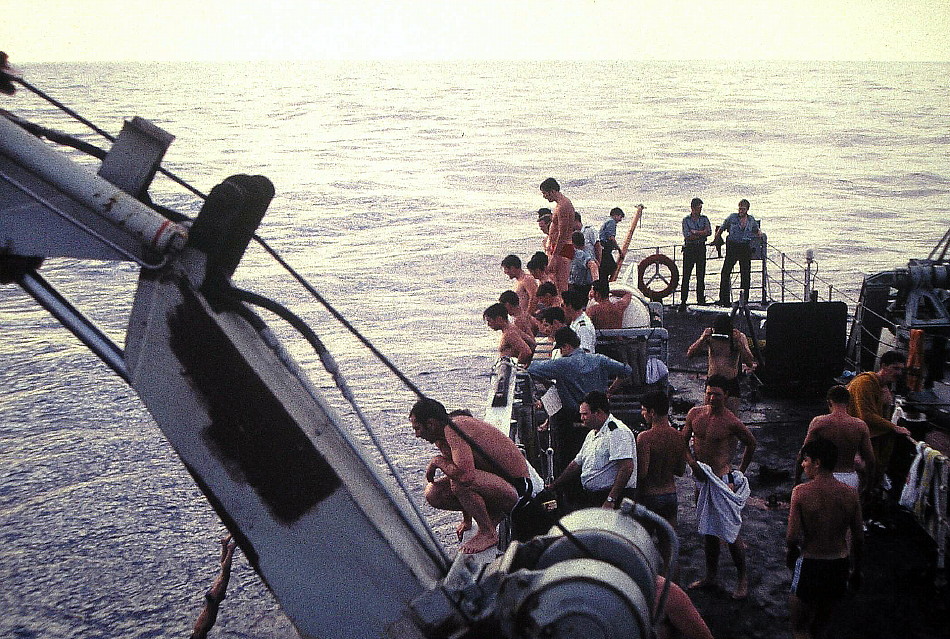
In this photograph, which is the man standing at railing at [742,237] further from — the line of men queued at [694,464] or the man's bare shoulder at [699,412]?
the man's bare shoulder at [699,412]

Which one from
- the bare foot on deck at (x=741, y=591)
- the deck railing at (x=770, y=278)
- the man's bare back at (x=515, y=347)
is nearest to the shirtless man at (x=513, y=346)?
the man's bare back at (x=515, y=347)

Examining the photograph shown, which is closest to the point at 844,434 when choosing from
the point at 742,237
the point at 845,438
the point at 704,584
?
the point at 845,438

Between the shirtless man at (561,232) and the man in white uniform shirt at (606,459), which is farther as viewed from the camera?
the shirtless man at (561,232)

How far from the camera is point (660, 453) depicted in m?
7.17

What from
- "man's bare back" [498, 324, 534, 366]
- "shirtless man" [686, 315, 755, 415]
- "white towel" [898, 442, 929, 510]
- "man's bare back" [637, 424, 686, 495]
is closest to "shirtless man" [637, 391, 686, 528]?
"man's bare back" [637, 424, 686, 495]

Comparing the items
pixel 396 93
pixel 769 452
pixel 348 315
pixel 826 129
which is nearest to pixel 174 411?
pixel 769 452

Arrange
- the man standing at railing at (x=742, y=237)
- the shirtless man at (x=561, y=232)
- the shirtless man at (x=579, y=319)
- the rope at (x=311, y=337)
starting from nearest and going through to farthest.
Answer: the rope at (x=311, y=337)
the shirtless man at (x=579, y=319)
the shirtless man at (x=561, y=232)
the man standing at railing at (x=742, y=237)

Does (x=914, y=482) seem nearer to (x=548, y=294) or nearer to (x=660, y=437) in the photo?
(x=660, y=437)

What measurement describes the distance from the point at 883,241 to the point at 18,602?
34.1 metres

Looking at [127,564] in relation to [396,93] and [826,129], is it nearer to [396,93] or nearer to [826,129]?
[826,129]

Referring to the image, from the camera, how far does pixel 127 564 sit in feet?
50.6

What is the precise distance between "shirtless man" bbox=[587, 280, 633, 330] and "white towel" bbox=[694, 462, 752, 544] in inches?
129

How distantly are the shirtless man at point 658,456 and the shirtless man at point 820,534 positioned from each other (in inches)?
45.9

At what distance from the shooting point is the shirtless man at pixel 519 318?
32.8 feet
